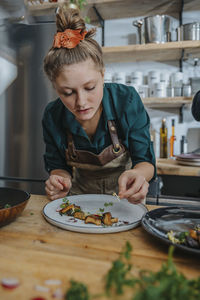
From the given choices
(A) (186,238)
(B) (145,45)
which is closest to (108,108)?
(A) (186,238)

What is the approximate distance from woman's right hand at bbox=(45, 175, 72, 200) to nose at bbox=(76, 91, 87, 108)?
11.2 inches

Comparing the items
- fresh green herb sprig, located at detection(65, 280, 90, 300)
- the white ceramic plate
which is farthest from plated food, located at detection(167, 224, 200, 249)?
fresh green herb sprig, located at detection(65, 280, 90, 300)

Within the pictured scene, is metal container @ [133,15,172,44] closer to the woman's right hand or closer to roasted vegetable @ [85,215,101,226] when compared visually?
the woman's right hand

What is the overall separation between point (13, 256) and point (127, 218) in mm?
358

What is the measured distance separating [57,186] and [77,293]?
0.59 m

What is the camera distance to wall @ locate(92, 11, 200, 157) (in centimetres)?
262

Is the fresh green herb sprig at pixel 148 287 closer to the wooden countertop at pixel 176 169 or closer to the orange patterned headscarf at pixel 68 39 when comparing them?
the orange patterned headscarf at pixel 68 39

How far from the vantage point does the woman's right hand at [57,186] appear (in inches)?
39.2

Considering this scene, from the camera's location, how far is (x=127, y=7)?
2.53 m

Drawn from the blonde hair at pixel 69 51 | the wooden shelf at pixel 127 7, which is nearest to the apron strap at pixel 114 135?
the blonde hair at pixel 69 51

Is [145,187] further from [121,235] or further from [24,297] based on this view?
[24,297]

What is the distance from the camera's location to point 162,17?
2.19 m

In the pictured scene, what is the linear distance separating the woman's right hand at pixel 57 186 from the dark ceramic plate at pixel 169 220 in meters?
0.35

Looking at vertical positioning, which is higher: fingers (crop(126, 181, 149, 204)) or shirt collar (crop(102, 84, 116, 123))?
shirt collar (crop(102, 84, 116, 123))
